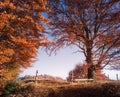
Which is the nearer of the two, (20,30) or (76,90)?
(76,90)

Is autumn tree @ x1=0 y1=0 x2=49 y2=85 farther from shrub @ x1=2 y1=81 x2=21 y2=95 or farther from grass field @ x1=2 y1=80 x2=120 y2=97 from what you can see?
grass field @ x1=2 y1=80 x2=120 y2=97

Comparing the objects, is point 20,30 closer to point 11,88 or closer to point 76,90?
point 11,88

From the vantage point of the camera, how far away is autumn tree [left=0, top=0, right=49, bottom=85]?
24173mm

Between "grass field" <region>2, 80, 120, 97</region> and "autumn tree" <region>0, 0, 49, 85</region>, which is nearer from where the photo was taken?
"grass field" <region>2, 80, 120, 97</region>

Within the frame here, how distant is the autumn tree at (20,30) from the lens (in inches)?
952

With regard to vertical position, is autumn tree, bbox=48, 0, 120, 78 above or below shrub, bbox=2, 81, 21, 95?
above

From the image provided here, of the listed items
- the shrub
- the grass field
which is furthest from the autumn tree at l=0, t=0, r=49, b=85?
the grass field

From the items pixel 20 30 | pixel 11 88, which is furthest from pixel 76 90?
pixel 20 30

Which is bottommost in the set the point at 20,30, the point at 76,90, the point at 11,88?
the point at 76,90

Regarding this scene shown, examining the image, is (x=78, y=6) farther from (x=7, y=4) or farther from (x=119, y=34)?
(x=7, y=4)

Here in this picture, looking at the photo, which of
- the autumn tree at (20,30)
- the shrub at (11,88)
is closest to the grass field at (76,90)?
the shrub at (11,88)

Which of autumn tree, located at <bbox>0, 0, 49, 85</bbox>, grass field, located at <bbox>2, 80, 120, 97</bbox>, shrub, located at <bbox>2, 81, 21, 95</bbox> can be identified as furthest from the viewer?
shrub, located at <bbox>2, 81, 21, 95</bbox>

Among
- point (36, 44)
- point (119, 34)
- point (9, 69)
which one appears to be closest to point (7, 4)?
point (36, 44)

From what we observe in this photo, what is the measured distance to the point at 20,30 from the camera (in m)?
26.0
